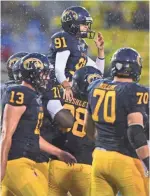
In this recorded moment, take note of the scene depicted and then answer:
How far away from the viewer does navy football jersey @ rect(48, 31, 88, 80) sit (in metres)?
5.66

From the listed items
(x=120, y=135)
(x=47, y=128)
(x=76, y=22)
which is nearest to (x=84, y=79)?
(x=47, y=128)

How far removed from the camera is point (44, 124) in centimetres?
514

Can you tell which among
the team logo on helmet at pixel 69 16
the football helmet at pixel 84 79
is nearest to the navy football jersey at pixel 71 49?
the team logo on helmet at pixel 69 16

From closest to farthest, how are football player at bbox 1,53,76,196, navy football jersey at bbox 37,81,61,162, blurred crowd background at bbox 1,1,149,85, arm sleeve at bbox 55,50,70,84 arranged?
1. football player at bbox 1,53,76,196
2. navy football jersey at bbox 37,81,61,162
3. arm sleeve at bbox 55,50,70,84
4. blurred crowd background at bbox 1,1,149,85

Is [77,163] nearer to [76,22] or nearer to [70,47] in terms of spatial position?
[70,47]

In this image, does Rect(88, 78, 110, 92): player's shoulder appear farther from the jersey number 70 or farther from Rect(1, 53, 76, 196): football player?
Rect(1, 53, 76, 196): football player

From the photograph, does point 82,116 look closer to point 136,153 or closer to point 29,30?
point 136,153

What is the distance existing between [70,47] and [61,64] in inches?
6.3

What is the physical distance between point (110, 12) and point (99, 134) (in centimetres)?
491

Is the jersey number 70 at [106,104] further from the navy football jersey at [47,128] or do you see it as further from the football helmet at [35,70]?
the navy football jersey at [47,128]

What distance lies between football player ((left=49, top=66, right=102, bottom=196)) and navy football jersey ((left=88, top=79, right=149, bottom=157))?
52 cm

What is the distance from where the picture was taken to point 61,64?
18.3 feet

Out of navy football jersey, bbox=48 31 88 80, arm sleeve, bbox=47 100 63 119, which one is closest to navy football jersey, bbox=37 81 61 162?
arm sleeve, bbox=47 100 63 119

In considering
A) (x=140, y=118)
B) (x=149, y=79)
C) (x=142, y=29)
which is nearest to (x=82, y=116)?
(x=140, y=118)
